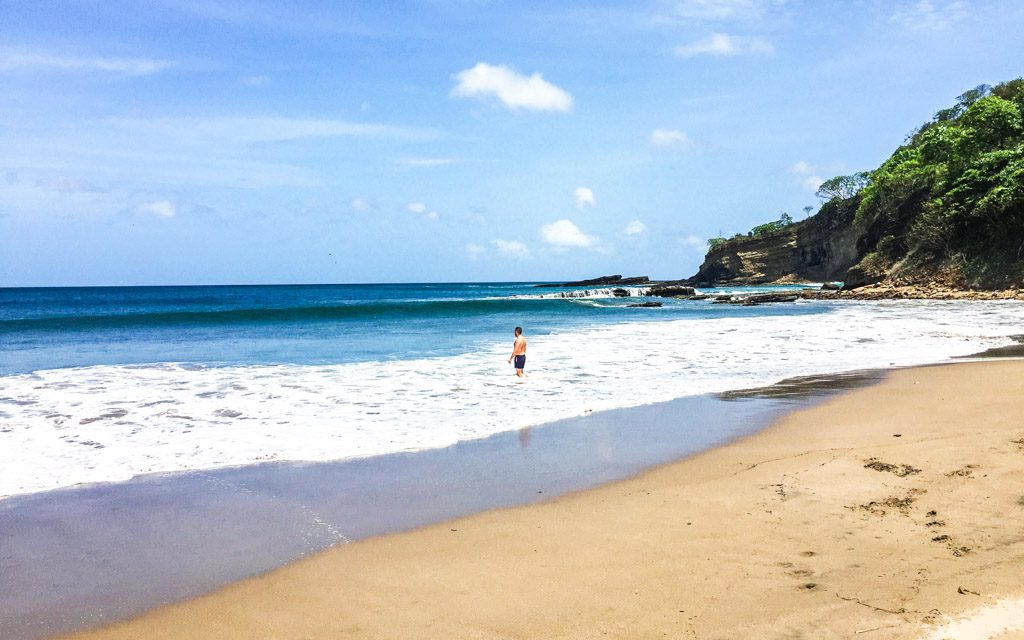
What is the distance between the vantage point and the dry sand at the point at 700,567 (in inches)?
144

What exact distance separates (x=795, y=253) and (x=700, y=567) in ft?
286

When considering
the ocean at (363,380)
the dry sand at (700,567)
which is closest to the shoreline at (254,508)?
the dry sand at (700,567)

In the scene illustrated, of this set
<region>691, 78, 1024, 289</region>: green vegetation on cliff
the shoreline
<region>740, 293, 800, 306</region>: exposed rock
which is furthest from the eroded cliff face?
the shoreline

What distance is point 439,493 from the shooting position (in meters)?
6.35

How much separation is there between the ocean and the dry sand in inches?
130

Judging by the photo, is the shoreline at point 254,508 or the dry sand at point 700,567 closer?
the dry sand at point 700,567

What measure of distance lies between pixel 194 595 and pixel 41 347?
27325mm

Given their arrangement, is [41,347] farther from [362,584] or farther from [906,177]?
[906,177]

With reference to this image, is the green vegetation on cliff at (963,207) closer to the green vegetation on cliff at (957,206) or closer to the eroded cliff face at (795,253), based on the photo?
the green vegetation on cliff at (957,206)

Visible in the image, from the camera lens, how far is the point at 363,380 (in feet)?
45.4

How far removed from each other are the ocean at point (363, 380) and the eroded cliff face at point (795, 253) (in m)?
48.8

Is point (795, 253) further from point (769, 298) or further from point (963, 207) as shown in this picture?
point (963, 207)

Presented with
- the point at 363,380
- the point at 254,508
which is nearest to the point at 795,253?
the point at 363,380

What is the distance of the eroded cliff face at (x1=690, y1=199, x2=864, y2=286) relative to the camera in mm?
75062
